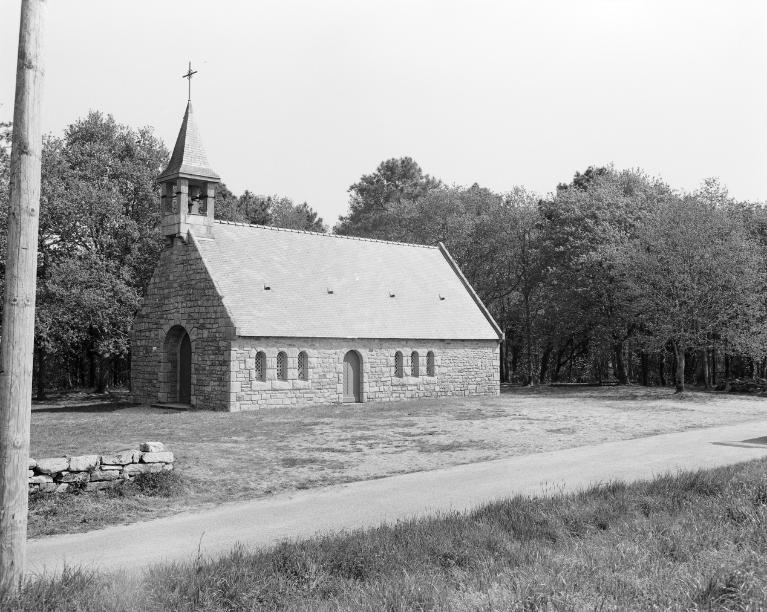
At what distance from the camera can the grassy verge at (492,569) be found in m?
6.65

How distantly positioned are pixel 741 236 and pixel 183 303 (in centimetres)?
3015

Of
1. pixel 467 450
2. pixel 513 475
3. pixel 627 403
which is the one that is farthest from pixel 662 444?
pixel 627 403

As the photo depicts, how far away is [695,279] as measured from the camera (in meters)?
37.1

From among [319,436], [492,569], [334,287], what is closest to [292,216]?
[334,287]

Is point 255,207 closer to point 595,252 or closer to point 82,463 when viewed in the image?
point 595,252

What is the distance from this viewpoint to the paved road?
340 inches

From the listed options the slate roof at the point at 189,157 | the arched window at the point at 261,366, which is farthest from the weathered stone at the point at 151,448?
the slate roof at the point at 189,157

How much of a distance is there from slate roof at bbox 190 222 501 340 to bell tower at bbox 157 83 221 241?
0.56 meters

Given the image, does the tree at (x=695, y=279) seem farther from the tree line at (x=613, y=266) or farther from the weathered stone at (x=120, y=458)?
the weathered stone at (x=120, y=458)

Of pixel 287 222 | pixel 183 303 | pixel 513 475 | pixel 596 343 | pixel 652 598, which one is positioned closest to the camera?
pixel 652 598

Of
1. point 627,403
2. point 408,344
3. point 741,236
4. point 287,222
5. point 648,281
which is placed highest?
point 287,222

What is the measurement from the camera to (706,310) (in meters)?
37.4

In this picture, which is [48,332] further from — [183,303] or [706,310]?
[706,310]

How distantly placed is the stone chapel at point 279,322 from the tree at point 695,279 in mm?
9253
